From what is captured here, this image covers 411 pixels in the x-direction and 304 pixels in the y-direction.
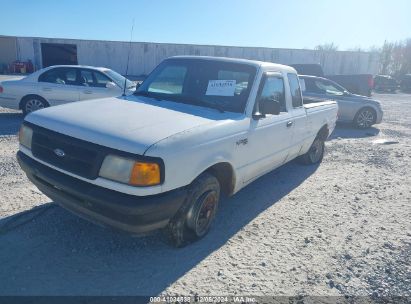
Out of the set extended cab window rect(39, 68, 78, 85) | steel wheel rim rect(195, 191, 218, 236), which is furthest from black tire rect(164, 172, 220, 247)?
extended cab window rect(39, 68, 78, 85)

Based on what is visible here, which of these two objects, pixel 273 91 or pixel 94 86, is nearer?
pixel 273 91

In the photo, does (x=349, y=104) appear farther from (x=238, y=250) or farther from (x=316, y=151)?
(x=238, y=250)

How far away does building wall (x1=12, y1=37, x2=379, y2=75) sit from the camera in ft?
105

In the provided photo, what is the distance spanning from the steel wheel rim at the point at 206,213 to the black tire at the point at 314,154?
334 centimetres

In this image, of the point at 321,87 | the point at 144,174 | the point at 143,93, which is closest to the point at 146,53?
the point at 321,87

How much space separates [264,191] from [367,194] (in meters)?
1.69

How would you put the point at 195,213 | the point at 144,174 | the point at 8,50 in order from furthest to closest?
the point at 8,50, the point at 195,213, the point at 144,174

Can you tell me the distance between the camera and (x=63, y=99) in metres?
8.34

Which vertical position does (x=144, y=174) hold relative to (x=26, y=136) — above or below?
below

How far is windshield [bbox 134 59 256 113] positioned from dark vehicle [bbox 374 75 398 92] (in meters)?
32.1

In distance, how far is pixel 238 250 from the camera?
3.33m

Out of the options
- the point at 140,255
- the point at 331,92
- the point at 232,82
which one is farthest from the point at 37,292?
the point at 331,92

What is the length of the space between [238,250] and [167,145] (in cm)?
145

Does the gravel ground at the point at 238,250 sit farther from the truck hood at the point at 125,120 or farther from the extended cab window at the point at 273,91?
the extended cab window at the point at 273,91
